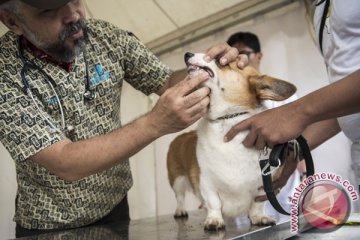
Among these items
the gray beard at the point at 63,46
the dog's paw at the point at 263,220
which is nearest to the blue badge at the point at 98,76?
the gray beard at the point at 63,46

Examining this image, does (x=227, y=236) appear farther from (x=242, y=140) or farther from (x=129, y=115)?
(x=129, y=115)

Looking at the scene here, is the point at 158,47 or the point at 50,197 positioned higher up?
the point at 158,47

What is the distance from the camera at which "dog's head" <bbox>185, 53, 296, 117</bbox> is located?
1.38 meters

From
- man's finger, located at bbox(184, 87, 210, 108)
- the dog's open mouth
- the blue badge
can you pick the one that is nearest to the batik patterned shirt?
the blue badge

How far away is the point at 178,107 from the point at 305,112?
355 mm

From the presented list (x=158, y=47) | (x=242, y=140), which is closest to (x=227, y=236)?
(x=242, y=140)

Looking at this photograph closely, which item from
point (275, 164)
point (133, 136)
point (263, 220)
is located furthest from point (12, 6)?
point (263, 220)

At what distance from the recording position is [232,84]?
4.71ft

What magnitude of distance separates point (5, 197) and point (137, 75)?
2.82m

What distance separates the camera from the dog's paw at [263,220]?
4.26 ft

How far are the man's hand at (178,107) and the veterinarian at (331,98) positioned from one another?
7.8 inches

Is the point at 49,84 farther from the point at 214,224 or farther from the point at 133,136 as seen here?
the point at 214,224

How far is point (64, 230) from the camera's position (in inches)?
59.4

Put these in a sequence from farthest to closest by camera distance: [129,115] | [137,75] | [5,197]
Result: [129,115] < [5,197] < [137,75]
